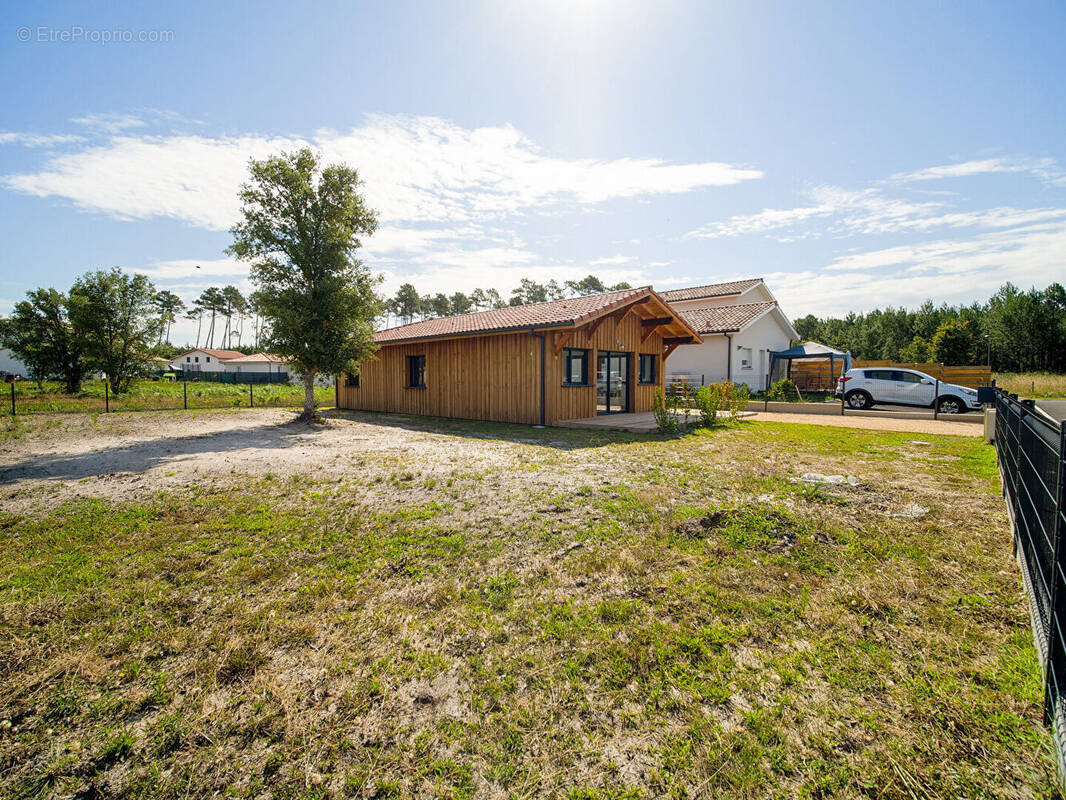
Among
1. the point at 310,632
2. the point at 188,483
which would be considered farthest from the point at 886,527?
the point at 188,483

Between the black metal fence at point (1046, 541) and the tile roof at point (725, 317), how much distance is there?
17743 millimetres

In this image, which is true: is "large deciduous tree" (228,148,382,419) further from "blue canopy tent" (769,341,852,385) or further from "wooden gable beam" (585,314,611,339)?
"blue canopy tent" (769,341,852,385)

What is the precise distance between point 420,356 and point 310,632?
1424 cm

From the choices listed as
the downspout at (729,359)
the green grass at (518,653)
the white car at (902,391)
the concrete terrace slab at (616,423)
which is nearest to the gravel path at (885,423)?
the white car at (902,391)

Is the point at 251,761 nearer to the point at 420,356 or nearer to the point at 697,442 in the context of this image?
the point at 697,442

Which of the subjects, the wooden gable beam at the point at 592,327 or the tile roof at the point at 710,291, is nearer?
the wooden gable beam at the point at 592,327

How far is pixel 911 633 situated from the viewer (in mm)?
2658

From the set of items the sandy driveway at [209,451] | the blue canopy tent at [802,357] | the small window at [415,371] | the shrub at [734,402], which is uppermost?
the blue canopy tent at [802,357]

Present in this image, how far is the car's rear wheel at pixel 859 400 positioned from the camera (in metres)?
16.6

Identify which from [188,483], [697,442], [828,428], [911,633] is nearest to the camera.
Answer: [911,633]

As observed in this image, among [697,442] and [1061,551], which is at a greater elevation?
[1061,551]

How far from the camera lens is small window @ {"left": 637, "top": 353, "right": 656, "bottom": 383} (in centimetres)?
1606

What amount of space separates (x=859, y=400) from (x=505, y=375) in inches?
510

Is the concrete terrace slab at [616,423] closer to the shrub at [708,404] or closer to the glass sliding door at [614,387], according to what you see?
the glass sliding door at [614,387]
